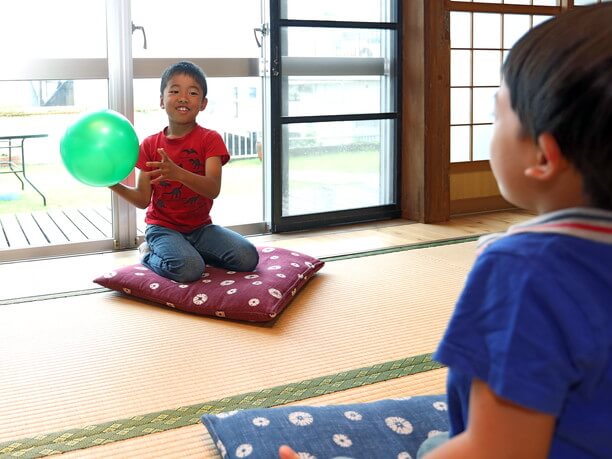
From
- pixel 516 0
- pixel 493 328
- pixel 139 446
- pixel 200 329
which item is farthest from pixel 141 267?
pixel 516 0

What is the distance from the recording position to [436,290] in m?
2.94

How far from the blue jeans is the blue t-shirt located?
2.22 m

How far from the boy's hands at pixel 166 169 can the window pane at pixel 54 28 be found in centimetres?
111

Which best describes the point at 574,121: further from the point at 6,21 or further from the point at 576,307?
the point at 6,21

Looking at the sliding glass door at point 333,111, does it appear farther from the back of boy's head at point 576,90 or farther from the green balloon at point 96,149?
the back of boy's head at point 576,90

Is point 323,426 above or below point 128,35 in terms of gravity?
below

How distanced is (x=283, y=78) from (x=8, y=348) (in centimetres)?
220

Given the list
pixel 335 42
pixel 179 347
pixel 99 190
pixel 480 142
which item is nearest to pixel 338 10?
pixel 335 42

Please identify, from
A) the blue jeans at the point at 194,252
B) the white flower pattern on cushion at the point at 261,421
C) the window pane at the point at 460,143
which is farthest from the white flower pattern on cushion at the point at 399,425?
the window pane at the point at 460,143

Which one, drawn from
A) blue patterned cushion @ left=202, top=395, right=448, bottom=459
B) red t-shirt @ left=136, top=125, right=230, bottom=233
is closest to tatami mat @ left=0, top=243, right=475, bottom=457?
blue patterned cushion @ left=202, top=395, right=448, bottom=459

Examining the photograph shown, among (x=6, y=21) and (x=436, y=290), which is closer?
(x=436, y=290)

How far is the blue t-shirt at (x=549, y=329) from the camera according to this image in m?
0.67

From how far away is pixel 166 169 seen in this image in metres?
2.76

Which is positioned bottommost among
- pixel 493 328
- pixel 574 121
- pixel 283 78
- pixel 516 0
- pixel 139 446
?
pixel 139 446
